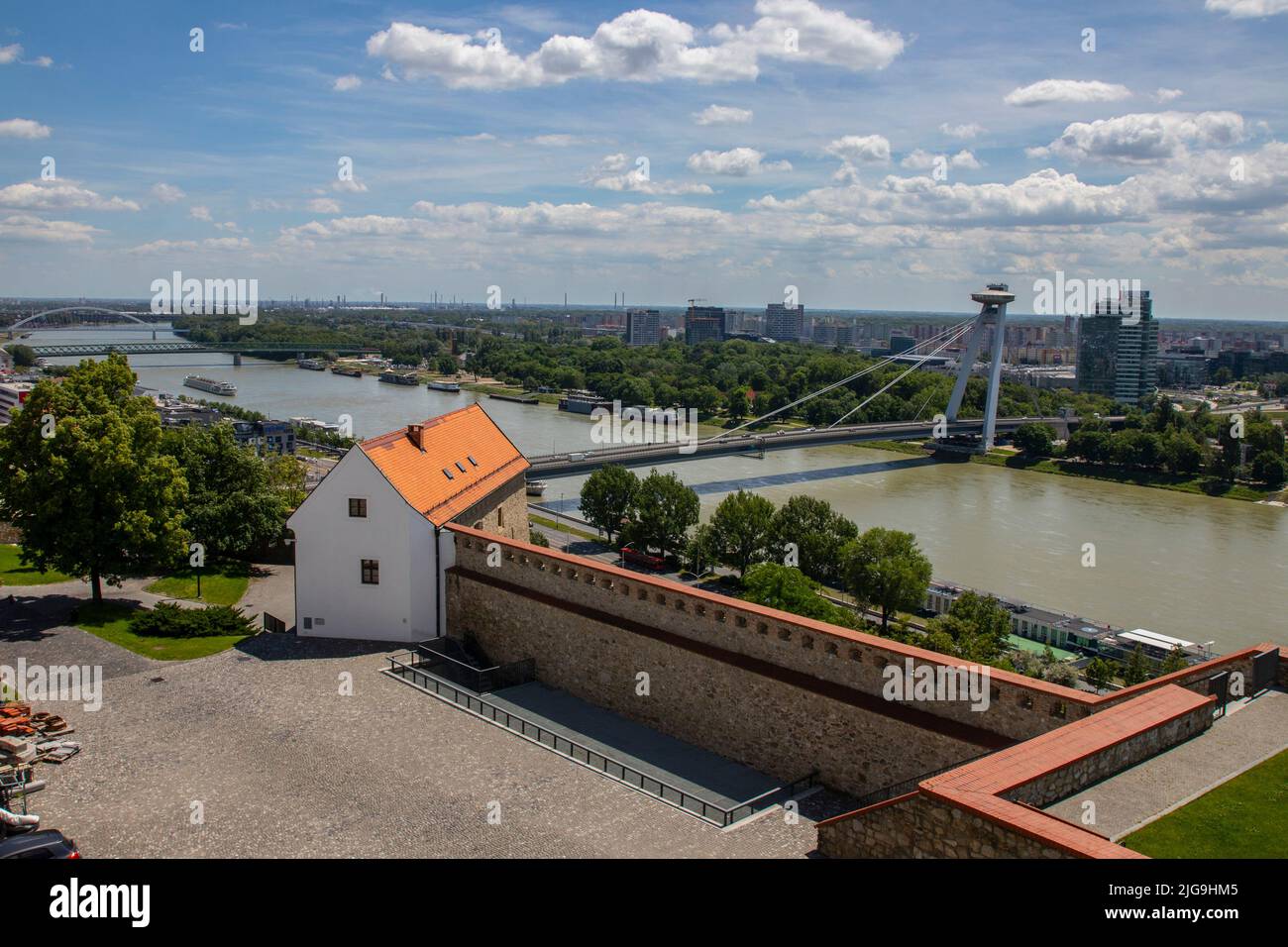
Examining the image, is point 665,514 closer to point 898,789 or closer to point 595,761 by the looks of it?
point 595,761

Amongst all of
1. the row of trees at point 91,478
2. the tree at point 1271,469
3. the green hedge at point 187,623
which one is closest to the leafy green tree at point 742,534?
the row of trees at point 91,478

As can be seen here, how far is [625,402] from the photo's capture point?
68312mm

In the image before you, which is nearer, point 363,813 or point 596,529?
point 363,813

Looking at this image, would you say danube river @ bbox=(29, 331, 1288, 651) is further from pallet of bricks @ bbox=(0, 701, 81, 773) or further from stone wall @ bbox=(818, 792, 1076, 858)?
pallet of bricks @ bbox=(0, 701, 81, 773)

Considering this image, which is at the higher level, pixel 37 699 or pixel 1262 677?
pixel 1262 677

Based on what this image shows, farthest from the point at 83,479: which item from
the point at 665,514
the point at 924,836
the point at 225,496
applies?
the point at 665,514

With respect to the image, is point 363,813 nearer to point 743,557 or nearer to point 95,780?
point 95,780

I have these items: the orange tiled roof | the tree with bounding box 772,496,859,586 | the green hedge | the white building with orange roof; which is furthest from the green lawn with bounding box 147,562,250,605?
the tree with bounding box 772,496,859,586

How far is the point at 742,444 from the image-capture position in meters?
39.8

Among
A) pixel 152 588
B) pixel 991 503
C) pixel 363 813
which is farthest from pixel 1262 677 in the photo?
pixel 991 503

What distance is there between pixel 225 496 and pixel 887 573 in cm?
1219

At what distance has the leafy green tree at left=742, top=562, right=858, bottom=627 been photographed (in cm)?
1708

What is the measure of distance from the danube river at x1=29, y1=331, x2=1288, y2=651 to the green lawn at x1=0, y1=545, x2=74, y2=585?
18732 millimetres
